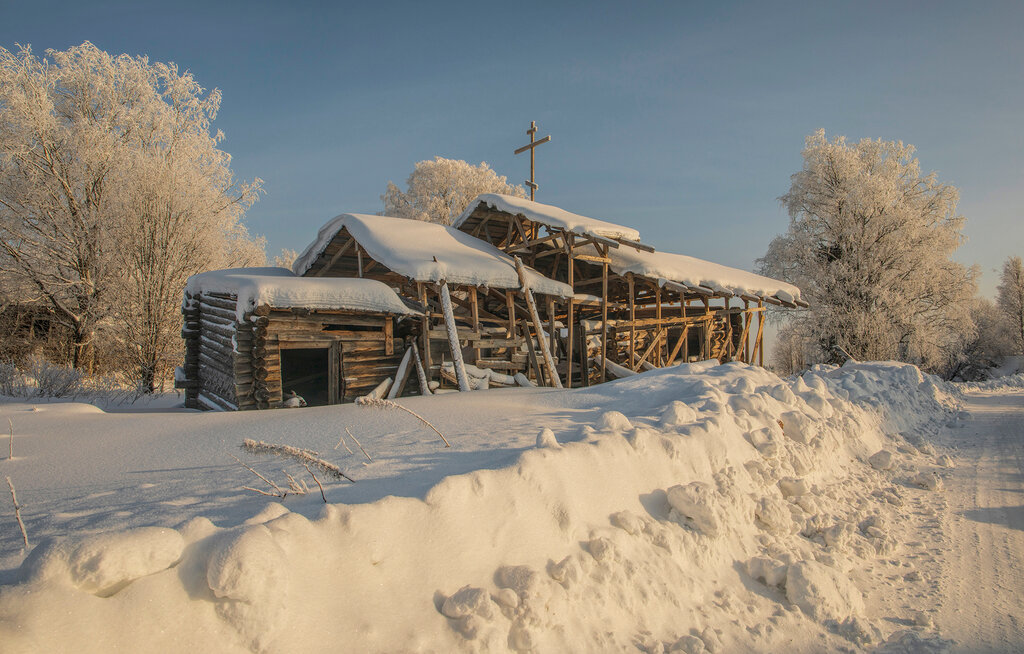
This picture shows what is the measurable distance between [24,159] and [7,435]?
51.4ft

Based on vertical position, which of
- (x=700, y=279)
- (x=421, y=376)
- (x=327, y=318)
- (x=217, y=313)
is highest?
(x=700, y=279)

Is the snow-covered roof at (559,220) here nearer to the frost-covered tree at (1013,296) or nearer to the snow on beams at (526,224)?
the snow on beams at (526,224)

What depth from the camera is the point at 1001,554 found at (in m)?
4.17

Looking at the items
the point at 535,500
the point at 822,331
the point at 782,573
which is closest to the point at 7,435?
the point at 535,500

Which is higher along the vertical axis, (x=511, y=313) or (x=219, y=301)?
(x=219, y=301)

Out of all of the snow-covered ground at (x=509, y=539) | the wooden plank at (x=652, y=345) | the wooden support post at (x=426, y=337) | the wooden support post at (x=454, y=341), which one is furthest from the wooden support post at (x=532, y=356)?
the snow-covered ground at (x=509, y=539)

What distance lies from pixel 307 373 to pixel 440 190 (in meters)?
21.8

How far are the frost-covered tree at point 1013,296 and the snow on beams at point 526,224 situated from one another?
33.0 m

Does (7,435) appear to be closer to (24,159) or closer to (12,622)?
(12,622)

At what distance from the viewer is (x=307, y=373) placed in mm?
14258

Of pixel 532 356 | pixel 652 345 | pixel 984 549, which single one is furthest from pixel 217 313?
pixel 984 549

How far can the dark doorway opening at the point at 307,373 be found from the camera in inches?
532

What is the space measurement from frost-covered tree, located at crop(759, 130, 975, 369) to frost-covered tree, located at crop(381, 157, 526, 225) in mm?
19395

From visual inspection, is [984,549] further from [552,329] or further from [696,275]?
[696,275]
